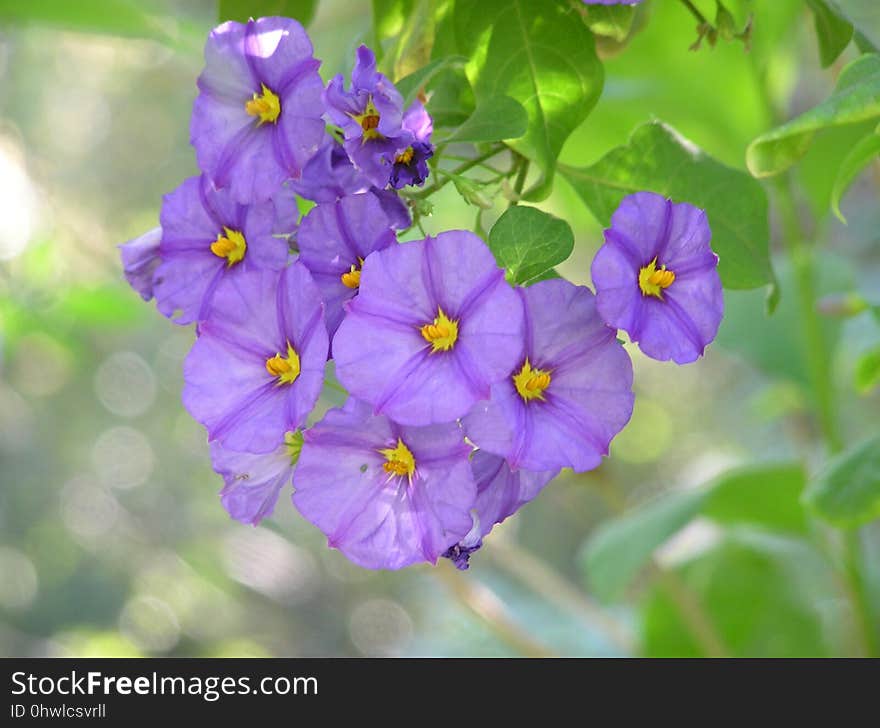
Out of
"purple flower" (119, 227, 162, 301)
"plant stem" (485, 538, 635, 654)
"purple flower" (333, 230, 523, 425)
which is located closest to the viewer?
"purple flower" (333, 230, 523, 425)

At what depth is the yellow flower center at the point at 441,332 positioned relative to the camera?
420 millimetres

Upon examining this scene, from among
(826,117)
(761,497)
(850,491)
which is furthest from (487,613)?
(826,117)

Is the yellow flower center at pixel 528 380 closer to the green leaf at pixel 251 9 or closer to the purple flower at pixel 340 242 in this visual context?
the purple flower at pixel 340 242

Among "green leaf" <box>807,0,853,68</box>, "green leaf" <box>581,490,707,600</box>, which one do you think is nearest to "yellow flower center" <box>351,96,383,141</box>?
"green leaf" <box>807,0,853,68</box>

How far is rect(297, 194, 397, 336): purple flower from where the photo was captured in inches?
17.1

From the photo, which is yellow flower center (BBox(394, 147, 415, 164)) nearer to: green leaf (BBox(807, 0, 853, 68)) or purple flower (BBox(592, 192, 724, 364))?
purple flower (BBox(592, 192, 724, 364))

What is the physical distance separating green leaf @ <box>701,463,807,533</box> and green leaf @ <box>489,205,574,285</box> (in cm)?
52

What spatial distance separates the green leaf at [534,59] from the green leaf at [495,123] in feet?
0.11

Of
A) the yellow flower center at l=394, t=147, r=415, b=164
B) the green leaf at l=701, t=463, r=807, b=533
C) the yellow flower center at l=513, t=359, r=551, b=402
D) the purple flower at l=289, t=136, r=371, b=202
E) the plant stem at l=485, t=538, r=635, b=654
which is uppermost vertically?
the plant stem at l=485, t=538, r=635, b=654

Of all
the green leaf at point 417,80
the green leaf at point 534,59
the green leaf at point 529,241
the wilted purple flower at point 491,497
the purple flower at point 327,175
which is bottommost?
the wilted purple flower at point 491,497

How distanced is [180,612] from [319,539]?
58cm

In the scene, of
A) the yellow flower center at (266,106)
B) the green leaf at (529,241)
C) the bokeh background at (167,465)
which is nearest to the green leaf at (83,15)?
the yellow flower center at (266,106)
